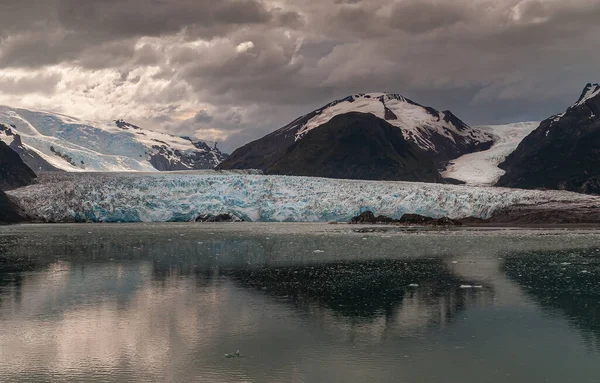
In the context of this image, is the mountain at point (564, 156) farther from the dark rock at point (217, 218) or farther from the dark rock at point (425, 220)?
the dark rock at point (217, 218)

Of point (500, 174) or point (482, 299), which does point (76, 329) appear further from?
point (500, 174)

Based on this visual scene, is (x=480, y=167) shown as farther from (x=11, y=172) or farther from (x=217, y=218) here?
(x=217, y=218)

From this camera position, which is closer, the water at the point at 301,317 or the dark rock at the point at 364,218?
the water at the point at 301,317

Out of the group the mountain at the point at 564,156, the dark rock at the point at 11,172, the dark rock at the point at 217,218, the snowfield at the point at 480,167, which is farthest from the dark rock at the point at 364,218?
the snowfield at the point at 480,167

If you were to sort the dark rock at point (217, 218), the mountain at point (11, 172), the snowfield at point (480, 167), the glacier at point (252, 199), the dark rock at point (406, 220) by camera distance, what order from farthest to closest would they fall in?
the snowfield at point (480, 167) → the mountain at point (11, 172) → the dark rock at point (217, 218) → the glacier at point (252, 199) → the dark rock at point (406, 220)

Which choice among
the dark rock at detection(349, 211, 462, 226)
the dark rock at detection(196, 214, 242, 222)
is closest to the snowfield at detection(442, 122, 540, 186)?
the dark rock at detection(349, 211, 462, 226)

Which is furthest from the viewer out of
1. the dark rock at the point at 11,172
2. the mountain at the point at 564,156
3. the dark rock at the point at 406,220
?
the mountain at the point at 564,156
